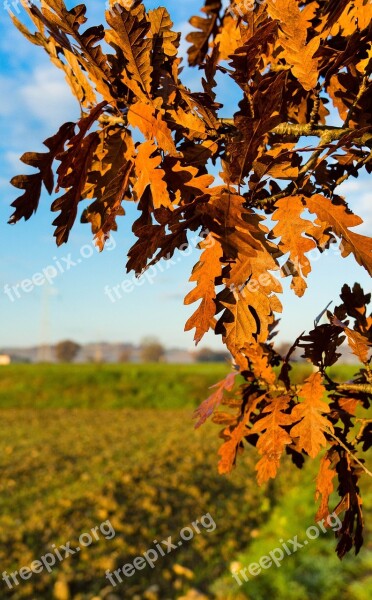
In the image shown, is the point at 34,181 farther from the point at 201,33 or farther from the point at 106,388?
the point at 106,388

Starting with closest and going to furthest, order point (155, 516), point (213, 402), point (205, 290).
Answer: point (205, 290)
point (213, 402)
point (155, 516)

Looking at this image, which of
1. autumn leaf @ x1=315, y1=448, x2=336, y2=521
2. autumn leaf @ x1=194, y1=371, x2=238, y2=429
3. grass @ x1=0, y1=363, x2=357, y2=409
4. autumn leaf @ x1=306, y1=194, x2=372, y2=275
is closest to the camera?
autumn leaf @ x1=306, y1=194, x2=372, y2=275

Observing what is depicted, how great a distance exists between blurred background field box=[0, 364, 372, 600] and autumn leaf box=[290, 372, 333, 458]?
3877 mm

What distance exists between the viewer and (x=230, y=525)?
6520 millimetres

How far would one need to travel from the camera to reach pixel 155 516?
6.54m

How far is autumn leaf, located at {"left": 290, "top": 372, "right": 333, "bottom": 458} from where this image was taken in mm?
1287

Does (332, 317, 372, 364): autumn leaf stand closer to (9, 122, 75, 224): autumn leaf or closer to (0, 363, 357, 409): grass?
(9, 122, 75, 224): autumn leaf

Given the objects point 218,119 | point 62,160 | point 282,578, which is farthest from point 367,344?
point 282,578

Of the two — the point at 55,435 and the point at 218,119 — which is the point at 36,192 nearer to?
the point at 218,119

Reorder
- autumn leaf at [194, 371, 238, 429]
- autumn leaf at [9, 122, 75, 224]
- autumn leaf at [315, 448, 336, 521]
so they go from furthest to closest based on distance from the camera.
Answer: autumn leaf at [194, 371, 238, 429] → autumn leaf at [315, 448, 336, 521] → autumn leaf at [9, 122, 75, 224]

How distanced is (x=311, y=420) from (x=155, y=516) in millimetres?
5722

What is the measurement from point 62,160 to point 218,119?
35 cm

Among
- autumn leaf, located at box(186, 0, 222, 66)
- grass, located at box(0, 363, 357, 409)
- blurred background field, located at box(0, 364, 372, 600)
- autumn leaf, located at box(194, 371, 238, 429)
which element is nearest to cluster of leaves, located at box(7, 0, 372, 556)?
autumn leaf, located at box(194, 371, 238, 429)

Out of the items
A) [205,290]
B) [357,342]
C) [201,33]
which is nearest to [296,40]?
[205,290]
